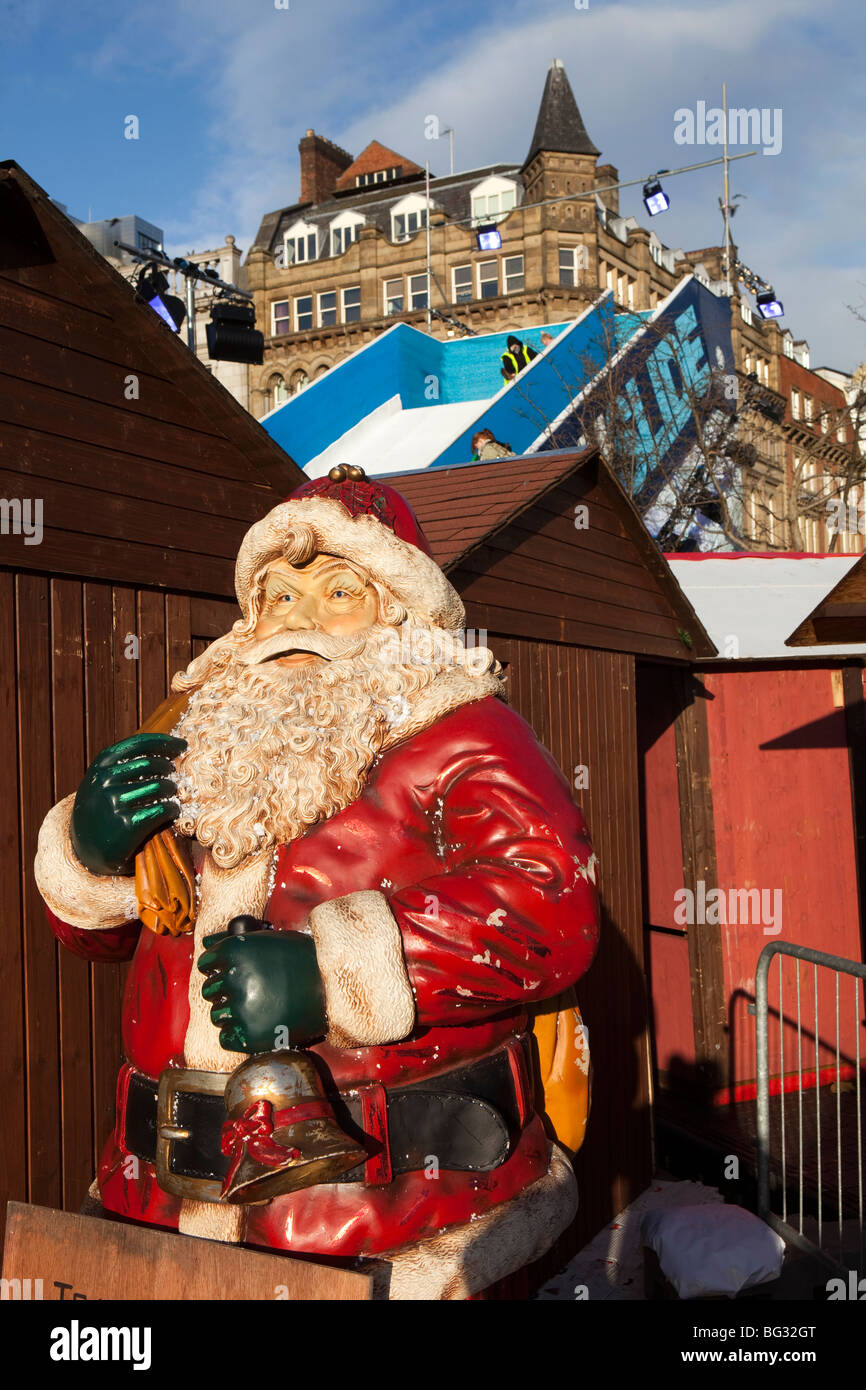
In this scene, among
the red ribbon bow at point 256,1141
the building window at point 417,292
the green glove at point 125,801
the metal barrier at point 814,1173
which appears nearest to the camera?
the red ribbon bow at point 256,1141

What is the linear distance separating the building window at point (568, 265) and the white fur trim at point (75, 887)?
34947 mm

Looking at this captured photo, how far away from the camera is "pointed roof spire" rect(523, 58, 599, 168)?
3547 cm

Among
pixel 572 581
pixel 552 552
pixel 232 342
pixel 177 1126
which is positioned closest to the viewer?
pixel 177 1126

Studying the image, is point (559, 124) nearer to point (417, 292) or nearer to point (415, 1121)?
point (417, 292)

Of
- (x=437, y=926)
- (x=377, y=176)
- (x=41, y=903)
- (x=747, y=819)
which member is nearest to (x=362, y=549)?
(x=437, y=926)

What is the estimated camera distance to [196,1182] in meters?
2.16

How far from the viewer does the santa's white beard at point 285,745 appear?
2.26 metres

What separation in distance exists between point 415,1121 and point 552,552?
3699 mm

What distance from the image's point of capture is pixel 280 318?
38938 mm

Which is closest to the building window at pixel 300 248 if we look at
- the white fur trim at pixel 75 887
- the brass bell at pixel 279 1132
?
the white fur trim at pixel 75 887

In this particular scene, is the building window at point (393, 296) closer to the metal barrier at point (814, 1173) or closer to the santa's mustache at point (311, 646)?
the metal barrier at point (814, 1173)

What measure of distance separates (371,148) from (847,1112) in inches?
1693

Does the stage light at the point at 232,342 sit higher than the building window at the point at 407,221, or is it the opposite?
the building window at the point at 407,221
